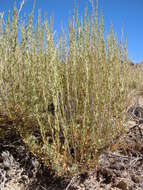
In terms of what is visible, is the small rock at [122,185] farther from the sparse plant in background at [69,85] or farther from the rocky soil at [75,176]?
the sparse plant in background at [69,85]

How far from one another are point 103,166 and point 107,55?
2.87 ft

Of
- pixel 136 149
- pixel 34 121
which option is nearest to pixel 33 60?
pixel 34 121

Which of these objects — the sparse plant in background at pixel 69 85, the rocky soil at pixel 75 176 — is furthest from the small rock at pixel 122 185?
the sparse plant in background at pixel 69 85

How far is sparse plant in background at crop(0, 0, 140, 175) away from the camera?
1.43 m

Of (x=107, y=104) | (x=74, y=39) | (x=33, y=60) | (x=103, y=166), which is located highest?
(x=74, y=39)

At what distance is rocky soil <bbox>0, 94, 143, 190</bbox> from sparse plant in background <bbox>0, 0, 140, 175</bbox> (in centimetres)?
8

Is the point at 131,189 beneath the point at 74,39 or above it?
beneath

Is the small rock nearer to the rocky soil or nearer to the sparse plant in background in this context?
the rocky soil

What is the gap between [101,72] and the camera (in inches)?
61.6

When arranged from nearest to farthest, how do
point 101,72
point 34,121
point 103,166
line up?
point 103,166
point 101,72
point 34,121

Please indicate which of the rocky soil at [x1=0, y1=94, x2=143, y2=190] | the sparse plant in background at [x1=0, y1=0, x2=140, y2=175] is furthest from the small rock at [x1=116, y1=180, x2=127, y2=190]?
the sparse plant in background at [x1=0, y1=0, x2=140, y2=175]

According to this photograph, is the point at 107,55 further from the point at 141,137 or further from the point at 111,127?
the point at 141,137

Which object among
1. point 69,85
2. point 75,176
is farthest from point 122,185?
point 69,85

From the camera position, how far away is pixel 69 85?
1714mm
